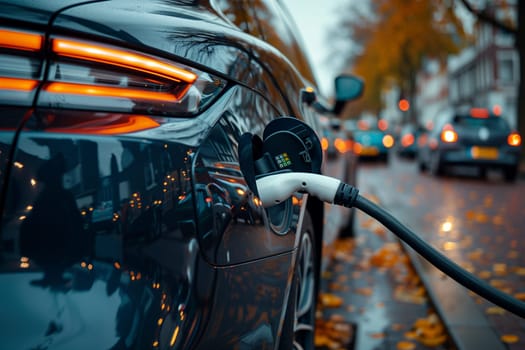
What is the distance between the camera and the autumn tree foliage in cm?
1875

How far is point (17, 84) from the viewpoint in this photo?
1269mm

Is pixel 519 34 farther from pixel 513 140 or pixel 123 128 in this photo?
pixel 123 128

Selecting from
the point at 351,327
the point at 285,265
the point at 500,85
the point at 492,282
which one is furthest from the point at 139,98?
the point at 500,85

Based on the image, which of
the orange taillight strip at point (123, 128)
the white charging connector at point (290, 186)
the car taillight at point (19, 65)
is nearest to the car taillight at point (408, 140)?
the white charging connector at point (290, 186)

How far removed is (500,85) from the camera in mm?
47688

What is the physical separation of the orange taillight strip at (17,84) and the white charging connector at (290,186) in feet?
2.07

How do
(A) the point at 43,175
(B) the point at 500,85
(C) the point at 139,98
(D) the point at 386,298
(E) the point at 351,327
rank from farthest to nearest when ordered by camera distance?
1. (B) the point at 500,85
2. (D) the point at 386,298
3. (E) the point at 351,327
4. (C) the point at 139,98
5. (A) the point at 43,175

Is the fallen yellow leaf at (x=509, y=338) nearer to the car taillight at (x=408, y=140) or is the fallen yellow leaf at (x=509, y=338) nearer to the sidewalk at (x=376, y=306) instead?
the sidewalk at (x=376, y=306)

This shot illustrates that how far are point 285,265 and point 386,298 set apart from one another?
9.20 feet

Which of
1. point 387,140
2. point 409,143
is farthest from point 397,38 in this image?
point 409,143

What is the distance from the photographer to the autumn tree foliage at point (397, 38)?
18.8 metres

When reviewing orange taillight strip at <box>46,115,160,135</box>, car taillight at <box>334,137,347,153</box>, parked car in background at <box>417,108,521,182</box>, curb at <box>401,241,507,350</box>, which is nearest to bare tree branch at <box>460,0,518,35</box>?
parked car in background at <box>417,108,521,182</box>

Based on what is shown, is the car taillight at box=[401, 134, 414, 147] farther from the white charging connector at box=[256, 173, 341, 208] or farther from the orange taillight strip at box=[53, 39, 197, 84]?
the orange taillight strip at box=[53, 39, 197, 84]

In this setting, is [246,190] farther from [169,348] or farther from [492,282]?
[492,282]
